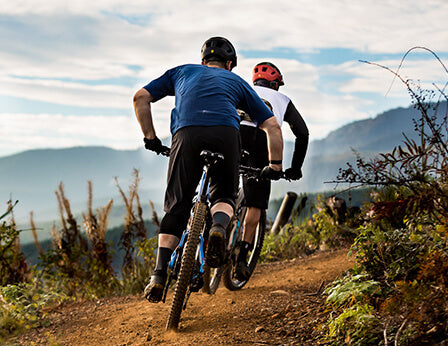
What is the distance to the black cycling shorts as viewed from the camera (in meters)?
3.96

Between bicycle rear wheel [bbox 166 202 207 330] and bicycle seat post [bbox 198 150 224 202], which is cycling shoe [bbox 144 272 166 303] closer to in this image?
bicycle rear wheel [bbox 166 202 207 330]

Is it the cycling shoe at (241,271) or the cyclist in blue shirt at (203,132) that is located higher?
the cyclist in blue shirt at (203,132)

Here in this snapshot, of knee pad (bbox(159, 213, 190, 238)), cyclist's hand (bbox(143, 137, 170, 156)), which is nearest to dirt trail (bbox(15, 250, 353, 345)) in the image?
knee pad (bbox(159, 213, 190, 238))

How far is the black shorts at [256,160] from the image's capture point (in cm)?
523

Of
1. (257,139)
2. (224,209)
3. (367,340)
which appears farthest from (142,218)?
(367,340)

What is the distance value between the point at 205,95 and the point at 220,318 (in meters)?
1.97

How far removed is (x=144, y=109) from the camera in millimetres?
4309

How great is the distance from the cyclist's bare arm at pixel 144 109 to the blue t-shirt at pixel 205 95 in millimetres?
56

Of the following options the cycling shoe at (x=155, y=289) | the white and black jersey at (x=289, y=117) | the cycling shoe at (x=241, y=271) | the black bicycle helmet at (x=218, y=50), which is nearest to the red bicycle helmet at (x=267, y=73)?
the white and black jersey at (x=289, y=117)

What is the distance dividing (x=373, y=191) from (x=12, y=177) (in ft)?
379

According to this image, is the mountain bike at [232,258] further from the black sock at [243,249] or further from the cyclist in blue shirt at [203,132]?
the cyclist in blue shirt at [203,132]

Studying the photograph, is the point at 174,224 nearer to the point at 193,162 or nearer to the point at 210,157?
the point at 193,162

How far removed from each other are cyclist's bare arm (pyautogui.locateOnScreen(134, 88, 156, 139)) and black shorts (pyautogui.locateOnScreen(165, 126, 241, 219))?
38 centimetres

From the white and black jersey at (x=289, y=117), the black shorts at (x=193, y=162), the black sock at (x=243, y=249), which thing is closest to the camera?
the black shorts at (x=193, y=162)
